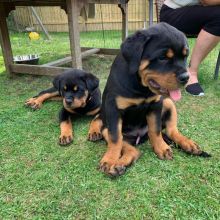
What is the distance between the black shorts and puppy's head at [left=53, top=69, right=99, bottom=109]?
1.55m

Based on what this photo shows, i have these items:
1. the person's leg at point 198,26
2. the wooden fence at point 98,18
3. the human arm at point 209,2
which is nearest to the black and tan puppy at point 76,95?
the person's leg at point 198,26

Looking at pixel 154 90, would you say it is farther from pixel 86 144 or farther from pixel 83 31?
pixel 83 31

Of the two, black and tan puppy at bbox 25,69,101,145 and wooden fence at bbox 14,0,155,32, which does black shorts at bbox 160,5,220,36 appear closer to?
black and tan puppy at bbox 25,69,101,145

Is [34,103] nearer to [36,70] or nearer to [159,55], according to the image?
[36,70]

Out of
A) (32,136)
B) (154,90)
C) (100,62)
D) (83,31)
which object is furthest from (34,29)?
(154,90)

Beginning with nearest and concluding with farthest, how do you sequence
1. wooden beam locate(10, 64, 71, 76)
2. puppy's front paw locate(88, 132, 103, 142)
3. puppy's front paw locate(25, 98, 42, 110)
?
puppy's front paw locate(88, 132, 103, 142) < puppy's front paw locate(25, 98, 42, 110) < wooden beam locate(10, 64, 71, 76)

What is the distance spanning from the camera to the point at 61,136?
110 inches

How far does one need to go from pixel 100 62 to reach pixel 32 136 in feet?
9.63

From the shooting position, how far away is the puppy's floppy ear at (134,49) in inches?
78.8

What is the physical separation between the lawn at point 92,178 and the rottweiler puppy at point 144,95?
0.33ft

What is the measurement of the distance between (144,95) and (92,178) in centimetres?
69

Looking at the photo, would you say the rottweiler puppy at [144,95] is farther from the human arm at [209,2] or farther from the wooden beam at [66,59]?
the wooden beam at [66,59]

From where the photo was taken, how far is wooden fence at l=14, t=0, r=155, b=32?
443 inches

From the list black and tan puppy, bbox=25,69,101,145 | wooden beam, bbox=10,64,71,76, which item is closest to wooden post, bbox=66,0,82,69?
wooden beam, bbox=10,64,71,76
